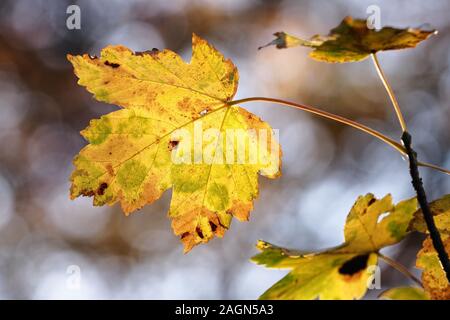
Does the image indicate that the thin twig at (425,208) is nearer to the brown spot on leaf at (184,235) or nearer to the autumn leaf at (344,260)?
the autumn leaf at (344,260)

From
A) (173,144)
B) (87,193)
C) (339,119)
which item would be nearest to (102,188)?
(87,193)

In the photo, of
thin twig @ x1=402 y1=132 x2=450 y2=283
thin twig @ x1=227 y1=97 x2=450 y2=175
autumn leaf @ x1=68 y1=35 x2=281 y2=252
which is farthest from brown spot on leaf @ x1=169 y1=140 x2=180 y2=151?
thin twig @ x1=402 y1=132 x2=450 y2=283

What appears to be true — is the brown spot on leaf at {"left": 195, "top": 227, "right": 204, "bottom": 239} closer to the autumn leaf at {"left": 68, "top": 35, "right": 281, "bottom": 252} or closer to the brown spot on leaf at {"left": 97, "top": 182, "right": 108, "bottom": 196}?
the autumn leaf at {"left": 68, "top": 35, "right": 281, "bottom": 252}

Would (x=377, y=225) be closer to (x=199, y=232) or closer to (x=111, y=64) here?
(x=199, y=232)

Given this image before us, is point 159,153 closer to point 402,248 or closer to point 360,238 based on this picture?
point 360,238
